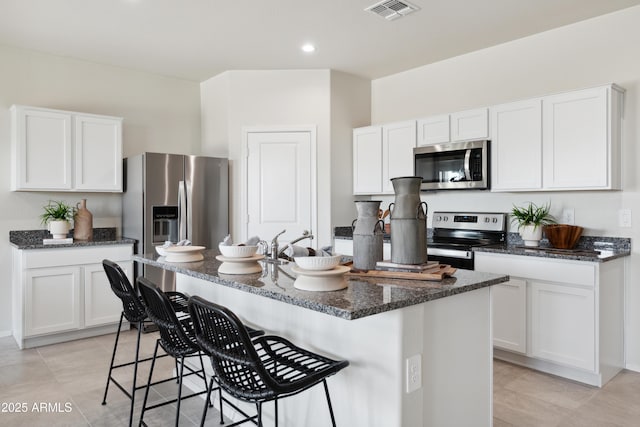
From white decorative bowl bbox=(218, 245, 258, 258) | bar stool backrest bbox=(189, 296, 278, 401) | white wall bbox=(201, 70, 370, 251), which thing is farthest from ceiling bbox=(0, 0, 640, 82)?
bar stool backrest bbox=(189, 296, 278, 401)

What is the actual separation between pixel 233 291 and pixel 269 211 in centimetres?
223

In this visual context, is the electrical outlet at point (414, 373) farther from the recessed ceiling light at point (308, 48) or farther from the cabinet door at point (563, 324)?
the recessed ceiling light at point (308, 48)

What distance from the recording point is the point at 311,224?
15.4 feet

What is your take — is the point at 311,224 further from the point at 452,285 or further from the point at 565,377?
the point at 452,285

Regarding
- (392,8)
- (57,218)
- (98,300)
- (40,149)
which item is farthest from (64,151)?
(392,8)

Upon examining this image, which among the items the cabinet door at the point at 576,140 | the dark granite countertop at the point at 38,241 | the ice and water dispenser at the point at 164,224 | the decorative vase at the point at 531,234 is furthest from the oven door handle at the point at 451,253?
the dark granite countertop at the point at 38,241

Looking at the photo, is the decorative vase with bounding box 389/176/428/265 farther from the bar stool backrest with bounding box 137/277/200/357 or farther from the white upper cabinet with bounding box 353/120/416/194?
Result: the white upper cabinet with bounding box 353/120/416/194

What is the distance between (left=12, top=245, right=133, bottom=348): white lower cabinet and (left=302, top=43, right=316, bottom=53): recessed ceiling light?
99.1 inches

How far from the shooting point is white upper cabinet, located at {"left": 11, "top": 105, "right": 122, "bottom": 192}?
3.85 m

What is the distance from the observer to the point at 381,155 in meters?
4.56

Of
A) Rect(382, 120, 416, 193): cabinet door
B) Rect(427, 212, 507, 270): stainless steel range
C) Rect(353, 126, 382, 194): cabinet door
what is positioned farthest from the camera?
Rect(353, 126, 382, 194): cabinet door

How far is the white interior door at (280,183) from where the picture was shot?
4.70 meters

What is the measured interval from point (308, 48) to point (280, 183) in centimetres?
140

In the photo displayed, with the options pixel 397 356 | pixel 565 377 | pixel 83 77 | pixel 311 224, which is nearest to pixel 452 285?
pixel 397 356
